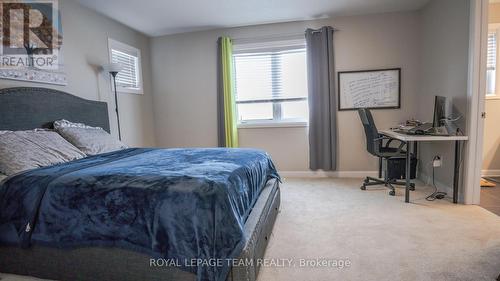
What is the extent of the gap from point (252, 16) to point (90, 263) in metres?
3.59

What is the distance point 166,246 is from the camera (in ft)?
4.68

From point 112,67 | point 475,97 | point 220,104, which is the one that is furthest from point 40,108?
point 475,97

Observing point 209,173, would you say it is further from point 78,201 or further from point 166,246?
point 78,201

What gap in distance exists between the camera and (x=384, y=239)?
2.14m

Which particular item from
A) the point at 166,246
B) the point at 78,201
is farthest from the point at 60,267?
the point at 166,246

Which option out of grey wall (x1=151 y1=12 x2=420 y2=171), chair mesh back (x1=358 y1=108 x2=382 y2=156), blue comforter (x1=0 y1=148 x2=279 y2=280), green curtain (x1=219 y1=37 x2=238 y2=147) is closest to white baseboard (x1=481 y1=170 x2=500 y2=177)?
grey wall (x1=151 y1=12 x2=420 y2=171)

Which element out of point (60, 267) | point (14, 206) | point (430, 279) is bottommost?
point (430, 279)

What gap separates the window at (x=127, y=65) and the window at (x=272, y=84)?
1.61 metres

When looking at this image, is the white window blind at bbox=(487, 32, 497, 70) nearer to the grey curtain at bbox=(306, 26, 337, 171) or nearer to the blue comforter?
the grey curtain at bbox=(306, 26, 337, 171)

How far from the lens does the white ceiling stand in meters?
3.36

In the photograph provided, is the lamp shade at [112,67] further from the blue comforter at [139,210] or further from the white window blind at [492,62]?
the white window blind at [492,62]

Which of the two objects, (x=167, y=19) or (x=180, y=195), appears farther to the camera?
(x=167, y=19)

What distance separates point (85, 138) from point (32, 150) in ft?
1.93

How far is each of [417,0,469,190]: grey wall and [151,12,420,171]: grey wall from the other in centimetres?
23
